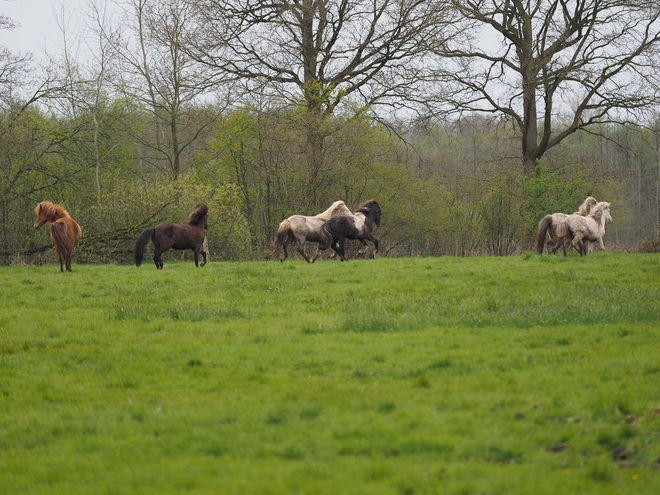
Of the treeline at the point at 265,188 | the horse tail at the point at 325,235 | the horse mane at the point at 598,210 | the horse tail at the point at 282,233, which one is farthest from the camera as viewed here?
the treeline at the point at 265,188

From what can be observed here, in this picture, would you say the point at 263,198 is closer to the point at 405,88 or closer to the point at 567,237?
the point at 405,88

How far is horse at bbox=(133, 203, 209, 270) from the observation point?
51.4ft

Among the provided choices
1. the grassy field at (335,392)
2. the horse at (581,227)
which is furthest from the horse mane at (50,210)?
the horse at (581,227)

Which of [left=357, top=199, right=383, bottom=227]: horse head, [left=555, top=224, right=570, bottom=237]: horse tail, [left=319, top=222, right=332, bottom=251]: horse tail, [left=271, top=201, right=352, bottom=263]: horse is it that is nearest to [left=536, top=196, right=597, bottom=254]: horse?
[left=555, top=224, right=570, bottom=237]: horse tail

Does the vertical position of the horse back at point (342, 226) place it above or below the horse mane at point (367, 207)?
below

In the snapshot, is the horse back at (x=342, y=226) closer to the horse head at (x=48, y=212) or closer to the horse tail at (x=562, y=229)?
the horse tail at (x=562, y=229)

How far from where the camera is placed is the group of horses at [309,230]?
16.0 metres

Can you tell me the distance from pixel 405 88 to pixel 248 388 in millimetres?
23888

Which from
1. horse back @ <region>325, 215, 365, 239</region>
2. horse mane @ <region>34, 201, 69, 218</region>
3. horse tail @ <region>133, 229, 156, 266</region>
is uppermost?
horse mane @ <region>34, 201, 69, 218</region>

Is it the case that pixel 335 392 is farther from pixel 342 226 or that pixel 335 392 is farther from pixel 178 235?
pixel 342 226

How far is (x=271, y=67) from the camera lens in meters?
27.2

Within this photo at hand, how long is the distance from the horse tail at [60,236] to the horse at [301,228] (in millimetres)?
5948

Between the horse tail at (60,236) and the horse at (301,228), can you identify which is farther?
the horse at (301,228)

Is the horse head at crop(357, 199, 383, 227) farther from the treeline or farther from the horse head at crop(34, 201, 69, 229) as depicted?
the horse head at crop(34, 201, 69, 229)
